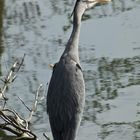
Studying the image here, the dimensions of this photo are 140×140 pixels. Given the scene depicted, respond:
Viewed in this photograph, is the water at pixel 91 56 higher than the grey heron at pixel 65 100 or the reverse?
the reverse

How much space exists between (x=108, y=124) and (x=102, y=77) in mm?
1039

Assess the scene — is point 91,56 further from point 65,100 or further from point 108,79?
point 65,100

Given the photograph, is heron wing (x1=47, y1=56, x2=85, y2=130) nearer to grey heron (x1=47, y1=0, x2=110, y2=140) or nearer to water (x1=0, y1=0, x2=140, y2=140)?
grey heron (x1=47, y1=0, x2=110, y2=140)

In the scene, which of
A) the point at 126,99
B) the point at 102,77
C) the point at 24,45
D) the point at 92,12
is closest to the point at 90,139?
the point at 126,99

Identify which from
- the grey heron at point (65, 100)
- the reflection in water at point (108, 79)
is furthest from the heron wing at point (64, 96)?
the reflection in water at point (108, 79)

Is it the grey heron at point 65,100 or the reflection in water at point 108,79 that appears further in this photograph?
the reflection in water at point 108,79

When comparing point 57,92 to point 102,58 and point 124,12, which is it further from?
point 124,12

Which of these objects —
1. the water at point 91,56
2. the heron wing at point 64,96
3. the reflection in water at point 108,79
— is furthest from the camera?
the reflection in water at point 108,79

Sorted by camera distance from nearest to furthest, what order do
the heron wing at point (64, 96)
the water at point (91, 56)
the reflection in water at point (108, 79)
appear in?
the heron wing at point (64, 96), the water at point (91, 56), the reflection in water at point (108, 79)

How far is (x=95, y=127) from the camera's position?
732 cm

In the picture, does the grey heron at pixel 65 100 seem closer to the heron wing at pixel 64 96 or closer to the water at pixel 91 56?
Answer: the heron wing at pixel 64 96

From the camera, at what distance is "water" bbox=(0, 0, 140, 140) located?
7438 millimetres

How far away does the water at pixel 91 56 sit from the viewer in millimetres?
7438

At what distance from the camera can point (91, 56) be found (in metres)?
8.80
